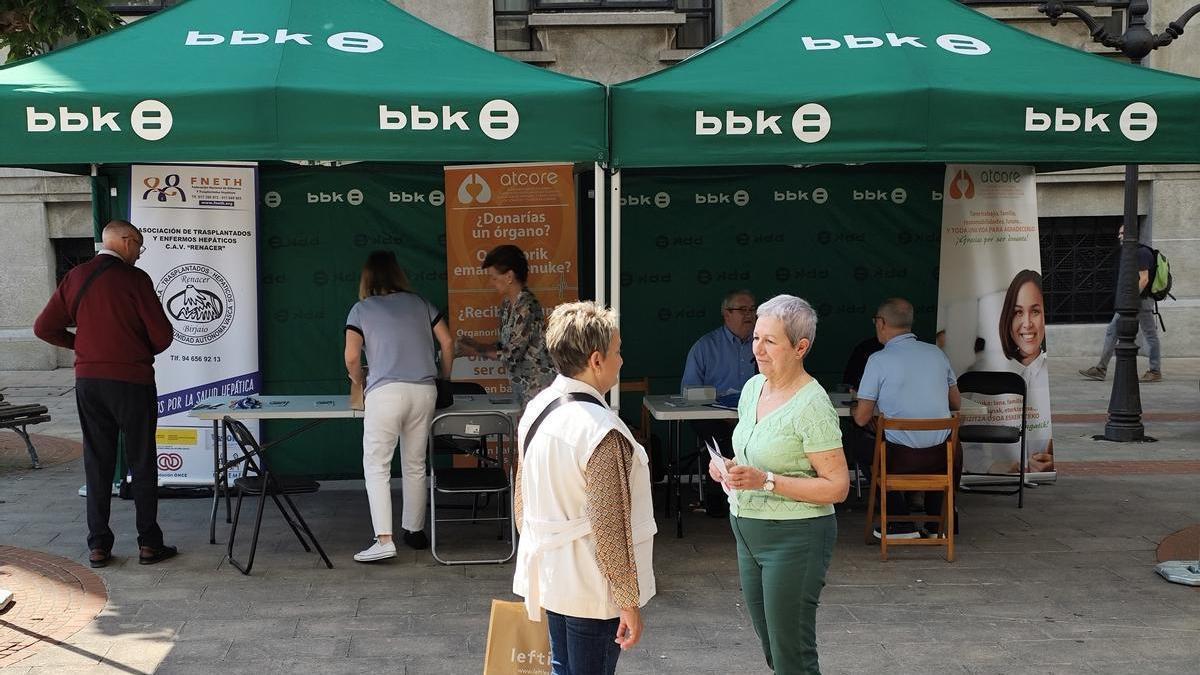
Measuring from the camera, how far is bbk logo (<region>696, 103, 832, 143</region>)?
6.04m

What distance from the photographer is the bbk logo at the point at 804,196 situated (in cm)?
900

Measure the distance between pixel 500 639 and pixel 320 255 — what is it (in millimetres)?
5525

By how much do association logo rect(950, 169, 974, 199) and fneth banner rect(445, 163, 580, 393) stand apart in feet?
9.04

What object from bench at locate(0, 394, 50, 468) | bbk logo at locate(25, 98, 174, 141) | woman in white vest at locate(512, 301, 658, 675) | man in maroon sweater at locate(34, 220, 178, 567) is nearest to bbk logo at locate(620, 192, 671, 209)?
man in maroon sweater at locate(34, 220, 178, 567)

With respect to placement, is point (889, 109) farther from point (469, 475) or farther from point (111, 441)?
point (111, 441)

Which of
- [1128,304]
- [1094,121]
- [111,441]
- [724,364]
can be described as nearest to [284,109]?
[111,441]

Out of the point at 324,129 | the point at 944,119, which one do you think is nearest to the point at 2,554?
the point at 324,129

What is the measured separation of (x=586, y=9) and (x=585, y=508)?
12926 millimetres

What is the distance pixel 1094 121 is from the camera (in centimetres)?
626

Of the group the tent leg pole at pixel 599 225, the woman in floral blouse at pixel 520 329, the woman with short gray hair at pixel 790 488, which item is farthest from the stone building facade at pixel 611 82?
the woman with short gray hair at pixel 790 488

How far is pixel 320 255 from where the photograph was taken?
8734 millimetres

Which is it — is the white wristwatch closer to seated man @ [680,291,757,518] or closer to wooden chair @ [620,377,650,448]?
seated man @ [680,291,757,518]

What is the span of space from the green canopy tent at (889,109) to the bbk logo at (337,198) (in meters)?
2.94

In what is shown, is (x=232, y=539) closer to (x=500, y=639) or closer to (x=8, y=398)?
(x=500, y=639)
